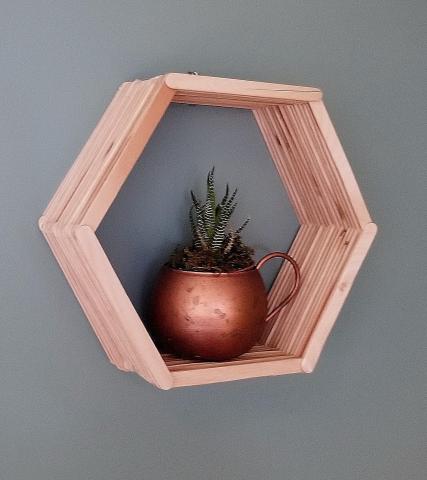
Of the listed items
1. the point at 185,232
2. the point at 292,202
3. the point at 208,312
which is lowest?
the point at 208,312

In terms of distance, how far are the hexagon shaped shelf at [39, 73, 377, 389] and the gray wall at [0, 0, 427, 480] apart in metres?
0.03

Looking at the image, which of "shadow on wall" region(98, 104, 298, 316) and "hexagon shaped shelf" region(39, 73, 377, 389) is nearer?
"hexagon shaped shelf" region(39, 73, 377, 389)

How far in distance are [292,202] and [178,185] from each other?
0.61ft

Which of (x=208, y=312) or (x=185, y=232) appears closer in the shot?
(x=208, y=312)

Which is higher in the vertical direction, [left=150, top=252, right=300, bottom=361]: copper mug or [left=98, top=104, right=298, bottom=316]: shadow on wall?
[left=98, top=104, right=298, bottom=316]: shadow on wall

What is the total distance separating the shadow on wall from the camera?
88 cm

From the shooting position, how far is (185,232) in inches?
35.9

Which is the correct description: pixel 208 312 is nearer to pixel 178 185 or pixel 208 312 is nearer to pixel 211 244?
pixel 211 244

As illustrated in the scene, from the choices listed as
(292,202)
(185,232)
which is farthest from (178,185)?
(292,202)

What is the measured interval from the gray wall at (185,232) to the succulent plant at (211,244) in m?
0.06

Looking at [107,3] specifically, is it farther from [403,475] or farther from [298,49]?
[403,475]

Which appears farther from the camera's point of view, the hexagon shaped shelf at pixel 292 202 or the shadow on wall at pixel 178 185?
the shadow on wall at pixel 178 185

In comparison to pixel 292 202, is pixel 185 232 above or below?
below

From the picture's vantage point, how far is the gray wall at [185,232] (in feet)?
2.72
